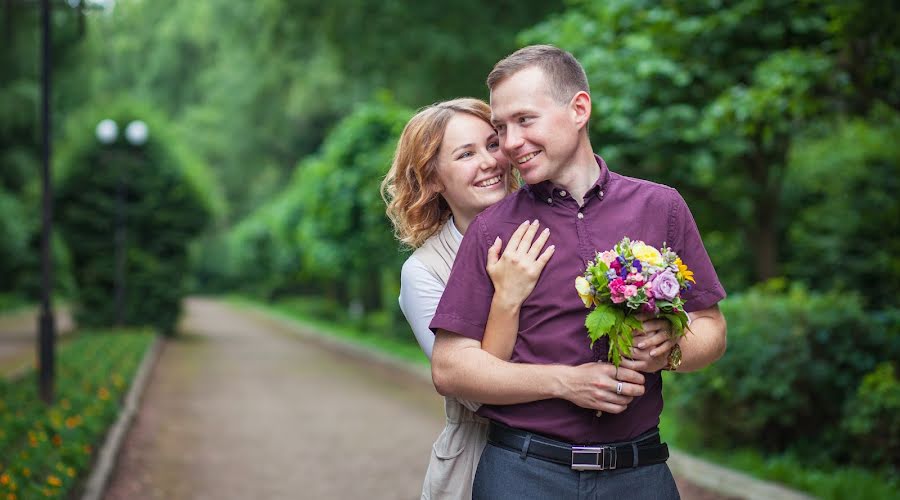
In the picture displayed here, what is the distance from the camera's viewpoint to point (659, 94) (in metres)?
9.19

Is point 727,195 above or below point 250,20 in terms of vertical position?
below

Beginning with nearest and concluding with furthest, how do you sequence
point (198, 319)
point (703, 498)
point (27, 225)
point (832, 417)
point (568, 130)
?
point (568, 130) → point (703, 498) → point (832, 417) → point (27, 225) → point (198, 319)

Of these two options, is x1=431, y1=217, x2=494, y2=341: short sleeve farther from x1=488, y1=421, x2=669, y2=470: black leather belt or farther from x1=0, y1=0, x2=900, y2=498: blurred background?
x1=0, y1=0, x2=900, y2=498: blurred background

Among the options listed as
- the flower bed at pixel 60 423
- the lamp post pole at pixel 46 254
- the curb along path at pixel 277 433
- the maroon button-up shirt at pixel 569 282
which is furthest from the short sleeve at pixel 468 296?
the lamp post pole at pixel 46 254

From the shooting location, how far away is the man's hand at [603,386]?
229 centimetres

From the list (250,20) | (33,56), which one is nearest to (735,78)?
(250,20)

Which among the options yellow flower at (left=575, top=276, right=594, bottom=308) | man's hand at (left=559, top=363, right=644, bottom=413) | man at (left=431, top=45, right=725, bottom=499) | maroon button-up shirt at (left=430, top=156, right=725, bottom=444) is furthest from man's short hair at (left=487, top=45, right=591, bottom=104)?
man's hand at (left=559, top=363, right=644, bottom=413)

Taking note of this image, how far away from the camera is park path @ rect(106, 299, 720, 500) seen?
791 cm

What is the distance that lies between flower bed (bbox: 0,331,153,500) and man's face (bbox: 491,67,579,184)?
3.95 meters

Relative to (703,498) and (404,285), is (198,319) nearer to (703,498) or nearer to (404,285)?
(703,498)

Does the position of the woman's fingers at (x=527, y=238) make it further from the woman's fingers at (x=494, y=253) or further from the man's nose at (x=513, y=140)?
the man's nose at (x=513, y=140)

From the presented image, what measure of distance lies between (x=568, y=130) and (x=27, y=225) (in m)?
32.5

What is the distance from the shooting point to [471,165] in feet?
9.31

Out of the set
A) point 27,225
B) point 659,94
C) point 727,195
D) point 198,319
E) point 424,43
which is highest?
point 424,43
